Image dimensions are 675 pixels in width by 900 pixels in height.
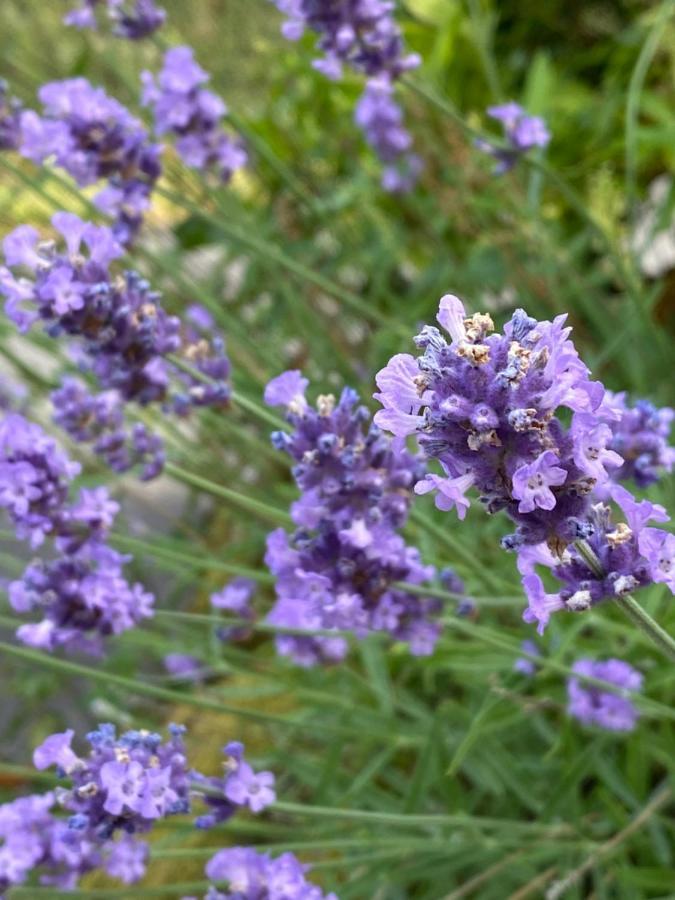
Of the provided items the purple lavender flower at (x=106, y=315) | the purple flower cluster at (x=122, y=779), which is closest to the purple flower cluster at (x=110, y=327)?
the purple lavender flower at (x=106, y=315)

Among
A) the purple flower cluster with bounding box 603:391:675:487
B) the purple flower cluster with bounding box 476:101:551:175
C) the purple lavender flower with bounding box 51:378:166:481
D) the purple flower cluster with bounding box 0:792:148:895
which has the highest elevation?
the purple flower cluster with bounding box 476:101:551:175

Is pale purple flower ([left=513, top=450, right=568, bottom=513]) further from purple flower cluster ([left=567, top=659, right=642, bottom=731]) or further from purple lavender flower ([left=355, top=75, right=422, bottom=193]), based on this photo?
purple lavender flower ([left=355, top=75, right=422, bottom=193])

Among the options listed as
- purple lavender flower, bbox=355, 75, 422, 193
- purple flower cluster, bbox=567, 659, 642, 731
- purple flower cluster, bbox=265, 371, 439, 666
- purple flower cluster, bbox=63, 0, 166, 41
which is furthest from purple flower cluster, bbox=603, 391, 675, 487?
purple lavender flower, bbox=355, 75, 422, 193

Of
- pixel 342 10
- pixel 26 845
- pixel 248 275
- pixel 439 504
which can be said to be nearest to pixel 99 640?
pixel 26 845

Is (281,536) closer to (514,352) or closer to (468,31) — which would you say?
(514,352)

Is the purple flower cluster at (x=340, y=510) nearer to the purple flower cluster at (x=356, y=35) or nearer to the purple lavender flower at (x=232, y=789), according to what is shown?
the purple lavender flower at (x=232, y=789)

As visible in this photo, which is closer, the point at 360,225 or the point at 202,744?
the point at 202,744
